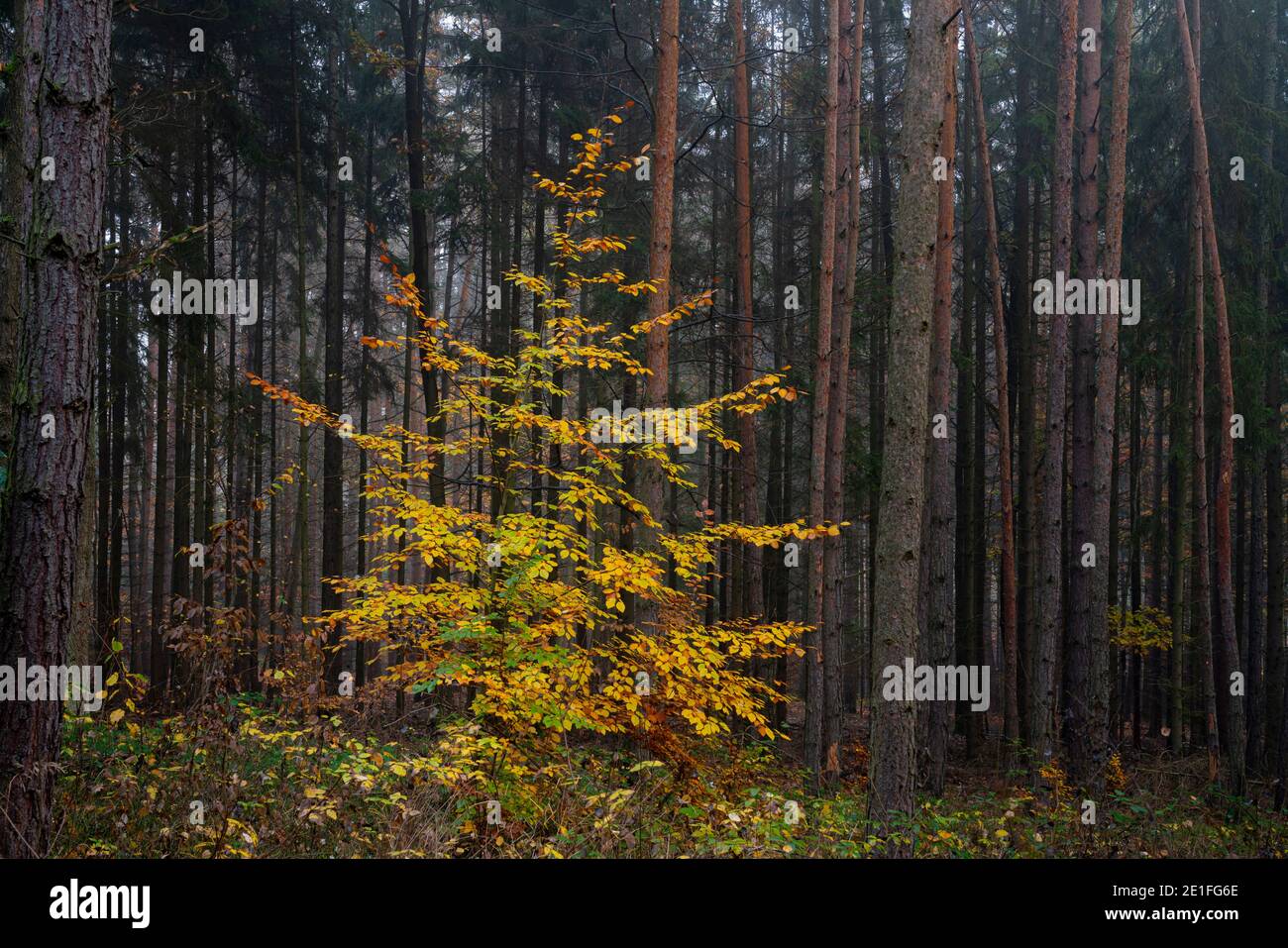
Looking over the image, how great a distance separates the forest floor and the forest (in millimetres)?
59

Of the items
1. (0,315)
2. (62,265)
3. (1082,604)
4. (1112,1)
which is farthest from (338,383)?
(1112,1)

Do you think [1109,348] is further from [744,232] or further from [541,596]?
[541,596]

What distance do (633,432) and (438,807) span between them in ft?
12.1

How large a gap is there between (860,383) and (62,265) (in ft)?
69.4

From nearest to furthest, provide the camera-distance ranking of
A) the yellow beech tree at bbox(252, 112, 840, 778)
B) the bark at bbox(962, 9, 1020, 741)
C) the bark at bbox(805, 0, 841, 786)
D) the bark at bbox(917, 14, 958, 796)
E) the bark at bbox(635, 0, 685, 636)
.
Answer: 1. the yellow beech tree at bbox(252, 112, 840, 778)
2. the bark at bbox(635, 0, 685, 636)
3. the bark at bbox(805, 0, 841, 786)
4. the bark at bbox(917, 14, 958, 796)
5. the bark at bbox(962, 9, 1020, 741)

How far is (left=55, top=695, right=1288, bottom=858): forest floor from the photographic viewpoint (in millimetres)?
5000

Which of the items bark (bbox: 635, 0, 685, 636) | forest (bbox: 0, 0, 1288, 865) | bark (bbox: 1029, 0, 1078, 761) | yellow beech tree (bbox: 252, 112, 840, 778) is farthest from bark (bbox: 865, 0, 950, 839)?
bark (bbox: 1029, 0, 1078, 761)

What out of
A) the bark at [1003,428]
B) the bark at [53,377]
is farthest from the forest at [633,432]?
the bark at [1003,428]

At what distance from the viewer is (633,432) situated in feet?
26.1

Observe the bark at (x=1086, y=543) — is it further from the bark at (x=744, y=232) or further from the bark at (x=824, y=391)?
the bark at (x=744, y=232)

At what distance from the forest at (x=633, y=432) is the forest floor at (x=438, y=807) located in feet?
0.19

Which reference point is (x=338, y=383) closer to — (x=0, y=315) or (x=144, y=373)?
(x=144, y=373)

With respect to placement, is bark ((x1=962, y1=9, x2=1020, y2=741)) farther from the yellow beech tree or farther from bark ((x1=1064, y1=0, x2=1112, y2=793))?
the yellow beech tree
